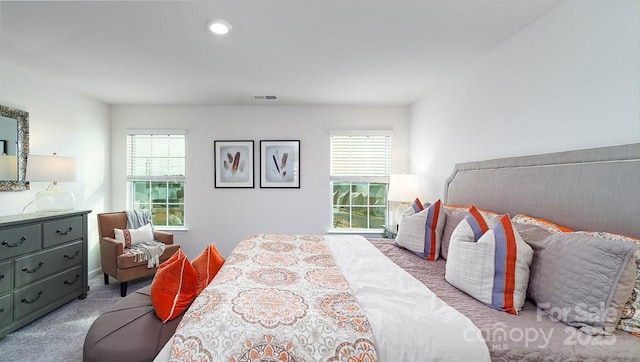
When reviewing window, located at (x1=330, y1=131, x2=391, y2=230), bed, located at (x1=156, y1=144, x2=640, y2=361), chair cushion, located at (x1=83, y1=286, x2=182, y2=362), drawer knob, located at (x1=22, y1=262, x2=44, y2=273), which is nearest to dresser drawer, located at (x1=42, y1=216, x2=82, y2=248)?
drawer knob, located at (x1=22, y1=262, x2=44, y2=273)

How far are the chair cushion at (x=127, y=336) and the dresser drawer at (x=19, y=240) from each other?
4.54 feet

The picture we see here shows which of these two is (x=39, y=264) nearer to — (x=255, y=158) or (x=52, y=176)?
(x=52, y=176)

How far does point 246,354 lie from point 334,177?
2973 millimetres

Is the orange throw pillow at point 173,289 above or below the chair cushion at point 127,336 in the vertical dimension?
above

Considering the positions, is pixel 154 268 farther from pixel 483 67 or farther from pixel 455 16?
Answer: pixel 483 67

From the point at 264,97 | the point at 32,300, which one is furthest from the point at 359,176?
the point at 32,300

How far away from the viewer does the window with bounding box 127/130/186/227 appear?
3745 mm

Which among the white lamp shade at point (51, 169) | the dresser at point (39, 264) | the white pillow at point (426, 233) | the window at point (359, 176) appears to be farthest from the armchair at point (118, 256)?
the white pillow at point (426, 233)

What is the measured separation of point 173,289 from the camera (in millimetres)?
1432

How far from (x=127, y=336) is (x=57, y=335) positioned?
1.51 meters

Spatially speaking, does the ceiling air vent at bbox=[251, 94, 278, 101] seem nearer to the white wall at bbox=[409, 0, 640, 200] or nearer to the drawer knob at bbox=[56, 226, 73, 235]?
the white wall at bbox=[409, 0, 640, 200]

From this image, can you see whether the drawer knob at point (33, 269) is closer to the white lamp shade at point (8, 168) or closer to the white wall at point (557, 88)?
the white lamp shade at point (8, 168)

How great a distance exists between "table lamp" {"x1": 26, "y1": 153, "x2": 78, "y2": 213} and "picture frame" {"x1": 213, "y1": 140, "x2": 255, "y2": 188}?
1.54 metres

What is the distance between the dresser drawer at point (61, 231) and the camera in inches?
91.9
